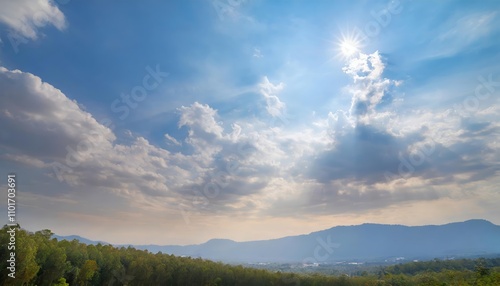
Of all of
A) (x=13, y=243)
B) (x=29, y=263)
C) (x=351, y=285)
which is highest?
(x=13, y=243)

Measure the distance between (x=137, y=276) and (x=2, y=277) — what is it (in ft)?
112

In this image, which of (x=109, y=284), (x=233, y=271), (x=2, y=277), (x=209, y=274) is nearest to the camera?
(x=2, y=277)

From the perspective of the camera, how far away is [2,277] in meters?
44.5

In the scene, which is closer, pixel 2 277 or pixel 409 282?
pixel 2 277

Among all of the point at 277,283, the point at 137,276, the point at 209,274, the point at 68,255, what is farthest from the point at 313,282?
the point at 68,255

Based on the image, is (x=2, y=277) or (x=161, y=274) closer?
(x=2, y=277)

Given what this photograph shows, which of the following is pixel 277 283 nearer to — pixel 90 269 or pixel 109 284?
pixel 109 284

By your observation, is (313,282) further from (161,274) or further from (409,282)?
(161,274)

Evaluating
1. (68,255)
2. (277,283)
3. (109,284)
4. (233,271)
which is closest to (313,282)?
(277,283)

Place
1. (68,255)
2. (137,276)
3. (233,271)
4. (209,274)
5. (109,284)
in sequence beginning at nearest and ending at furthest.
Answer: (68,255) → (109,284) → (137,276) → (209,274) → (233,271)

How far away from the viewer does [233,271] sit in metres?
90.1

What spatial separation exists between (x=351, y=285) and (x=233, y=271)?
32758 mm

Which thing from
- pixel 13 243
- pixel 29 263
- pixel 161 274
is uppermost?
pixel 13 243

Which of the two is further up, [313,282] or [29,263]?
[29,263]
